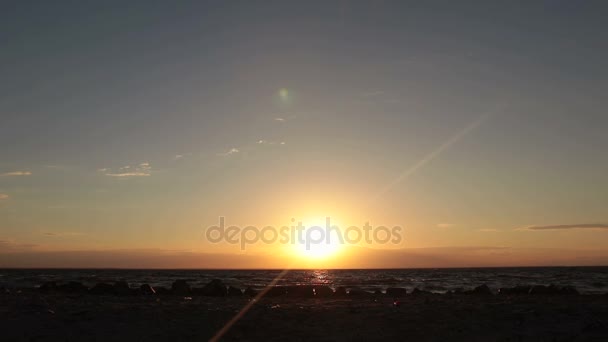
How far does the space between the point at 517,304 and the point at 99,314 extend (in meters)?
13.0

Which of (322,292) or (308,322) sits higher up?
(322,292)

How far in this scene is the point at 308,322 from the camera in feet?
47.1

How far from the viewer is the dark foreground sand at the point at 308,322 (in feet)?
41.4

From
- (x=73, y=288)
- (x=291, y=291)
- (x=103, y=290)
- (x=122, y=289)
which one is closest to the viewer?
(x=291, y=291)

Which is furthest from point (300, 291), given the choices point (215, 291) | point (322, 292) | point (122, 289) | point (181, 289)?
point (122, 289)

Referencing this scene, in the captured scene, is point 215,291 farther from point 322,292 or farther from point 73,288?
point 73,288

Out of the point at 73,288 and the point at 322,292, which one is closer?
the point at 322,292

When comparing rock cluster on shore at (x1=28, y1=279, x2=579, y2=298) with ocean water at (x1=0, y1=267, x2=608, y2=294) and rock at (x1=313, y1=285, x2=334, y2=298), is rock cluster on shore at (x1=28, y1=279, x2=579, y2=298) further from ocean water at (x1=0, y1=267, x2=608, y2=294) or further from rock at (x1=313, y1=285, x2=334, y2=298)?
ocean water at (x1=0, y1=267, x2=608, y2=294)

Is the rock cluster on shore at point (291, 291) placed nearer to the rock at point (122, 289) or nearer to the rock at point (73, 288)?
the rock at point (122, 289)

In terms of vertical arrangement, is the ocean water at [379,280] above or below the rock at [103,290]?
below

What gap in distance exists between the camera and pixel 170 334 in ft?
42.2

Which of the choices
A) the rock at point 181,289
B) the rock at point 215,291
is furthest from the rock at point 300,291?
the rock at point 181,289

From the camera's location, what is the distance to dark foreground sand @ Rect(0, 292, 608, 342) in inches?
497

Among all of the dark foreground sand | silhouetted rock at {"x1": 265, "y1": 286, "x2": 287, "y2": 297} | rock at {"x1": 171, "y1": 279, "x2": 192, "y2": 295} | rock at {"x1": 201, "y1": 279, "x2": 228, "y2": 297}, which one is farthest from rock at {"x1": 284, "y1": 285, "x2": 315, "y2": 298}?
the dark foreground sand
